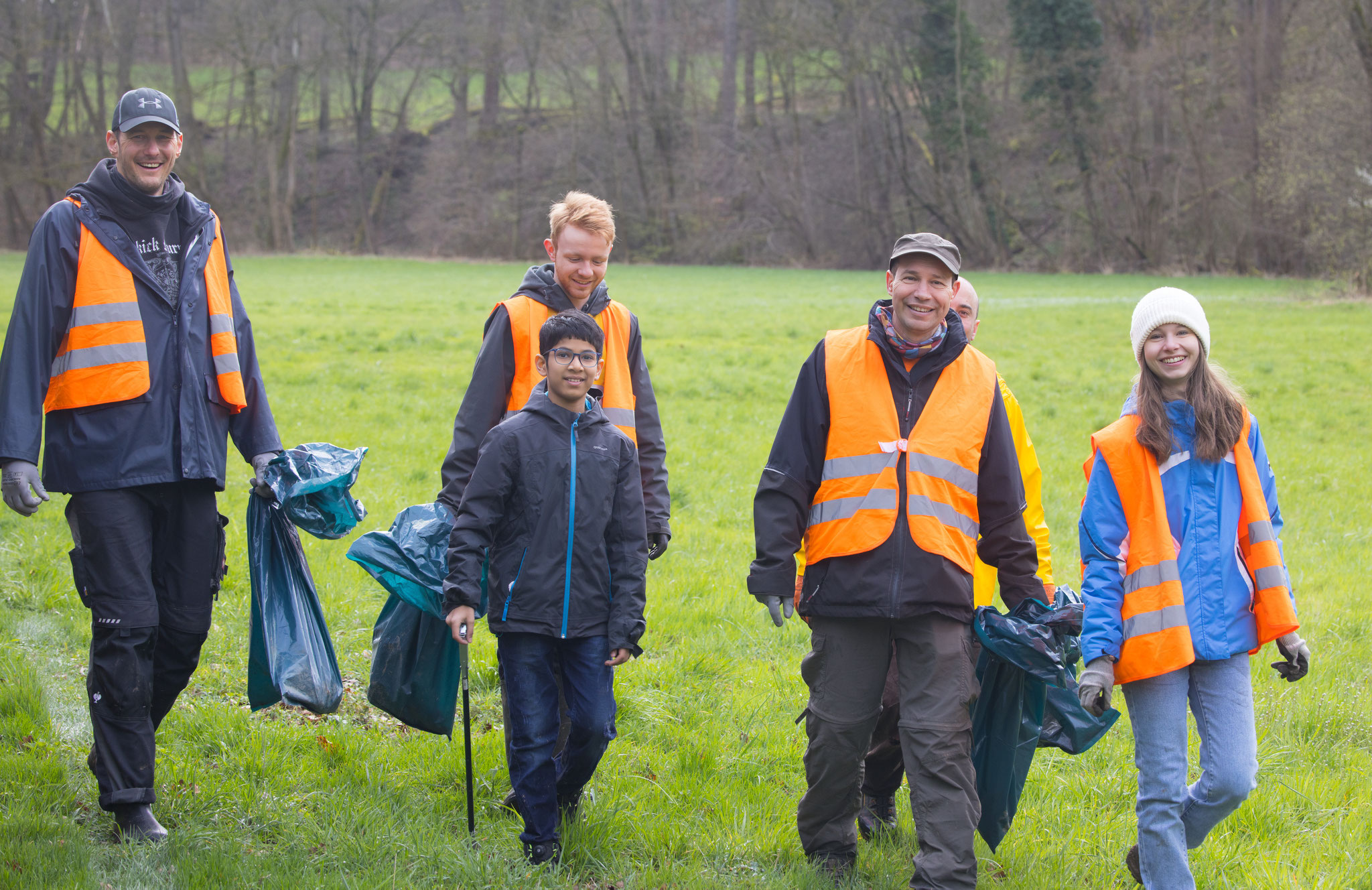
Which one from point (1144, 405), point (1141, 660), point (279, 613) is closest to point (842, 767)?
point (1141, 660)

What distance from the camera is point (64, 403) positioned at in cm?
375

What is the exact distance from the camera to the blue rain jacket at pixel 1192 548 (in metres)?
3.30

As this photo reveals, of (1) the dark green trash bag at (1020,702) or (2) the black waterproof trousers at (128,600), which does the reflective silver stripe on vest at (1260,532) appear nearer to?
(1) the dark green trash bag at (1020,702)

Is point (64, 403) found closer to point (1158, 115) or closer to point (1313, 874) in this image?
point (1313, 874)

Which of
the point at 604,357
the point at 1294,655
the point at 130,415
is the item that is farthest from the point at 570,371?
the point at 1294,655

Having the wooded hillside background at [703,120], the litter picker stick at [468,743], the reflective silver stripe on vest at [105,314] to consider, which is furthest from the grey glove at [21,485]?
the wooded hillside background at [703,120]

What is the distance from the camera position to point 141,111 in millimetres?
3859

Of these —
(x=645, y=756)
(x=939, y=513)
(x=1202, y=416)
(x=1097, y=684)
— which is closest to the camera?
(x=1097, y=684)

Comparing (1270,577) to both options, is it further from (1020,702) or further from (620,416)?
(620,416)

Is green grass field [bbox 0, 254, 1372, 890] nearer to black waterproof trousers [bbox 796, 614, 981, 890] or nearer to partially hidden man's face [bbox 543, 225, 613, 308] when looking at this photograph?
black waterproof trousers [bbox 796, 614, 981, 890]

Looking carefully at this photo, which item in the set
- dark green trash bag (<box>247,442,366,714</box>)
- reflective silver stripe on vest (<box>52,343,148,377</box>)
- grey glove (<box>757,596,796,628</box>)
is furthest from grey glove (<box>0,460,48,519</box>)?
grey glove (<box>757,596,796,628</box>)

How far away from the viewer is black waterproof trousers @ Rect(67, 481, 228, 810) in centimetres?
370

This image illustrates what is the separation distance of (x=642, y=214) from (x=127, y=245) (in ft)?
163

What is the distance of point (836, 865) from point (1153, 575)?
1359 mm
